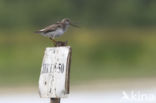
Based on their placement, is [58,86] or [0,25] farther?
[0,25]

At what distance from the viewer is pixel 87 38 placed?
21.2 meters

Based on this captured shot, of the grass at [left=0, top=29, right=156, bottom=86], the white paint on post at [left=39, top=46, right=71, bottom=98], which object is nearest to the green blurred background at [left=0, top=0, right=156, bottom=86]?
the grass at [left=0, top=29, right=156, bottom=86]

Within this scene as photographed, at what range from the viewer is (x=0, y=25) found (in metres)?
21.7

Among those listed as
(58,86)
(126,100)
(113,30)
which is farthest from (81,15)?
(58,86)

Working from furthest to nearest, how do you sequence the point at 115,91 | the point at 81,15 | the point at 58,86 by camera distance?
1. the point at 81,15
2. the point at 115,91
3. the point at 58,86

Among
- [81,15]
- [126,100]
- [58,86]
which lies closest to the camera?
[58,86]

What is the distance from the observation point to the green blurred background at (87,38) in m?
19.5

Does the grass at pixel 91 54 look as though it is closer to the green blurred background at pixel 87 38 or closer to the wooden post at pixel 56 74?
the green blurred background at pixel 87 38

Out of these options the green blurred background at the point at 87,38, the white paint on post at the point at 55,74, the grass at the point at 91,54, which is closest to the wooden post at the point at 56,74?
the white paint on post at the point at 55,74

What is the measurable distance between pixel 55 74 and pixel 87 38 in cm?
1103

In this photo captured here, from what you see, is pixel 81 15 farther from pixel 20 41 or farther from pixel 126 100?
pixel 126 100

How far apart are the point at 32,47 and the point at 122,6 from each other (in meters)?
3.08

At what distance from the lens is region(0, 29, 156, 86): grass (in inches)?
755

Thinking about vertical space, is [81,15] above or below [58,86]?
above
